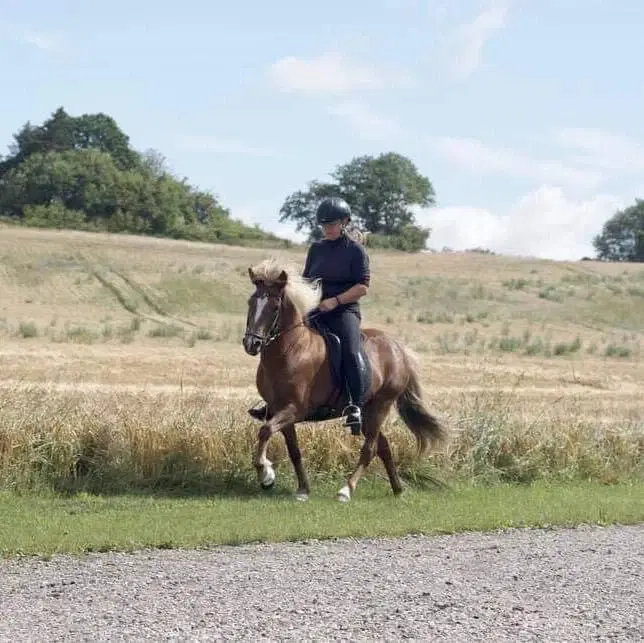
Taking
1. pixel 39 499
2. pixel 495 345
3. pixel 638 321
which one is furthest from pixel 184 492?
pixel 638 321

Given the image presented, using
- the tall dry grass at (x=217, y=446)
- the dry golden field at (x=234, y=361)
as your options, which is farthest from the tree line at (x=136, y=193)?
the tall dry grass at (x=217, y=446)

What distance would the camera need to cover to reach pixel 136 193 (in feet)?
280

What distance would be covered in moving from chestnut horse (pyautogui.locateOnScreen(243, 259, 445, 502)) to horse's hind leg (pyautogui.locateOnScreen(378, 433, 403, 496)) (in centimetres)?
6

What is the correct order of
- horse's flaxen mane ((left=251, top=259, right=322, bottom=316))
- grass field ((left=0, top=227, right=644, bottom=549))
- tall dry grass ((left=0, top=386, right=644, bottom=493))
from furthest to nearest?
grass field ((left=0, top=227, right=644, bottom=549)) < tall dry grass ((left=0, top=386, right=644, bottom=493)) < horse's flaxen mane ((left=251, top=259, right=322, bottom=316))

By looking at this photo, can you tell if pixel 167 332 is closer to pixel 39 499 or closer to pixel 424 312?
pixel 424 312

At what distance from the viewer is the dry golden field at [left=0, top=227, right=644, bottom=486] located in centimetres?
1238

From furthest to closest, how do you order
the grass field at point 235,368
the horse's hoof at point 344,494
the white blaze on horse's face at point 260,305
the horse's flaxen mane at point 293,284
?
the grass field at point 235,368 → the horse's hoof at point 344,494 → the horse's flaxen mane at point 293,284 → the white blaze on horse's face at point 260,305

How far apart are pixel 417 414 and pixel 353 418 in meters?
1.42

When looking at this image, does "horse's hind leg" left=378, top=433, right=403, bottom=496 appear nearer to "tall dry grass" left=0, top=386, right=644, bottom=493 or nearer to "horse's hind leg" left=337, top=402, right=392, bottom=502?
"horse's hind leg" left=337, top=402, right=392, bottom=502

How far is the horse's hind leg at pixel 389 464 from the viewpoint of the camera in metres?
12.4

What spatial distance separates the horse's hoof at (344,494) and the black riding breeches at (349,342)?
93 cm

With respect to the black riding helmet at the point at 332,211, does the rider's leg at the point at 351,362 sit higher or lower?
lower

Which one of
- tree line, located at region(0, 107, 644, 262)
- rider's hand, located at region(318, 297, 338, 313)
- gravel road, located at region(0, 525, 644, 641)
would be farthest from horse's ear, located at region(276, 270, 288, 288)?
tree line, located at region(0, 107, 644, 262)

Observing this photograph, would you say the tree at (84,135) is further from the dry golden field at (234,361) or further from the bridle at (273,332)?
the bridle at (273,332)
